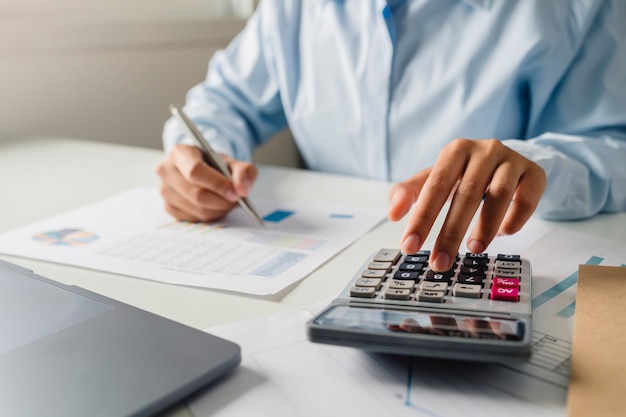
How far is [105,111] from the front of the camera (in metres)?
1.39

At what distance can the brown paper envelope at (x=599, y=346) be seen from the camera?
306 millimetres

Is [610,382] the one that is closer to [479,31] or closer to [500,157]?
[500,157]

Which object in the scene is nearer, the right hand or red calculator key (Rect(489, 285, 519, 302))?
red calculator key (Rect(489, 285, 519, 302))

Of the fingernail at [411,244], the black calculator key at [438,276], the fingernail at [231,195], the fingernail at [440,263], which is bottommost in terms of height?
the fingernail at [231,195]

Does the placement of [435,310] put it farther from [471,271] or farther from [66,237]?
[66,237]

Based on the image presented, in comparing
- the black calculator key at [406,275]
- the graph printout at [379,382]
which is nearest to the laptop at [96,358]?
the graph printout at [379,382]

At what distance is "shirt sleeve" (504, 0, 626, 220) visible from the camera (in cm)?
66

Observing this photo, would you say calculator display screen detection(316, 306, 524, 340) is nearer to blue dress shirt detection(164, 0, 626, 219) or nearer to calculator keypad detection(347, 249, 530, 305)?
calculator keypad detection(347, 249, 530, 305)

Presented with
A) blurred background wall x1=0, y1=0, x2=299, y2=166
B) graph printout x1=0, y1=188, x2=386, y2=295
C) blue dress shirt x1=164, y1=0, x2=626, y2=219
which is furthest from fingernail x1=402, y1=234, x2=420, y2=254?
blurred background wall x1=0, y1=0, x2=299, y2=166

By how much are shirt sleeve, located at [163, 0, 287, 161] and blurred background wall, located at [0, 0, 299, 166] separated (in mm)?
368

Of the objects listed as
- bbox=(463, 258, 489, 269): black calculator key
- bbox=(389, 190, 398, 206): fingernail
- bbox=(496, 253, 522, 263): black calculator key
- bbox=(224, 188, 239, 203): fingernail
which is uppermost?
bbox=(389, 190, 398, 206): fingernail

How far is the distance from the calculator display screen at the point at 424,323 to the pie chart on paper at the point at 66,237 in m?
0.35

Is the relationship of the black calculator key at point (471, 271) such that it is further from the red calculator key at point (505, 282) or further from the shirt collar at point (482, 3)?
the shirt collar at point (482, 3)

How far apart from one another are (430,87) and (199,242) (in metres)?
0.41
